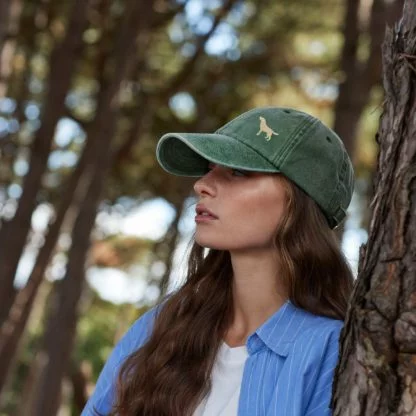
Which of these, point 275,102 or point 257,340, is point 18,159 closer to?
point 275,102

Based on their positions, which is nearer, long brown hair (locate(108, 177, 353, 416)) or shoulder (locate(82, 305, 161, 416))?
long brown hair (locate(108, 177, 353, 416))

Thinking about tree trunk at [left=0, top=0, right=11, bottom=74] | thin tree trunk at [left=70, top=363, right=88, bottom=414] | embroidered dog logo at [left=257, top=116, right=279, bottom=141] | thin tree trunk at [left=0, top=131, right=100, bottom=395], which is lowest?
thin tree trunk at [left=70, top=363, right=88, bottom=414]

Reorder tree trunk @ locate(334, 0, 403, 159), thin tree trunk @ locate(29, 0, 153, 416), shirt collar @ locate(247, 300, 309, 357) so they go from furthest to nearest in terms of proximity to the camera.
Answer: thin tree trunk @ locate(29, 0, 153, 416) → tree trunk @ locate(334, 0, 403, 159) → shirt collar @ locate(247, 300, 309, 357)

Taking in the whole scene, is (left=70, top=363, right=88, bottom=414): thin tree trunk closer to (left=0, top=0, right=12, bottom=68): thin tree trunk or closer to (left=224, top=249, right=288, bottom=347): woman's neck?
(left=0, top=0, right=12, bottom=68): thin tree trunk

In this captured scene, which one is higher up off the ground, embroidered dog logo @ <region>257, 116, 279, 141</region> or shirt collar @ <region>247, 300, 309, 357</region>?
embroidered dog logo @ <region>257, 116, 279, 141</region>

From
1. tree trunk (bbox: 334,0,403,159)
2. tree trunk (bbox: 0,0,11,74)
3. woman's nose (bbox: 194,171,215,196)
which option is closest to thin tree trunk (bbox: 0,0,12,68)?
tree trunk (bbox: 0,0,11,74)

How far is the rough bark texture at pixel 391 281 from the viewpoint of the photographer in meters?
1.84

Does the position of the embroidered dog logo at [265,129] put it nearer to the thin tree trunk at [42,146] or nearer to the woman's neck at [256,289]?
the woman's neck at [256,289]

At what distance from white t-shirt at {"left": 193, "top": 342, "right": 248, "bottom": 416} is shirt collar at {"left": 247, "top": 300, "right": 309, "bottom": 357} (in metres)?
0.07

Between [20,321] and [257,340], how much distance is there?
35.8 feet

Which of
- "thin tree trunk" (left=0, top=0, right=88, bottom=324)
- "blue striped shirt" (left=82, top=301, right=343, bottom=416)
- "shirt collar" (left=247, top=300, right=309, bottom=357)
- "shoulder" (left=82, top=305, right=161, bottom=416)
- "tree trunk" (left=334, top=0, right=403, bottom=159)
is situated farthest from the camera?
"thin tree trunk" (left=0, top=0, right=88, bottom=324)

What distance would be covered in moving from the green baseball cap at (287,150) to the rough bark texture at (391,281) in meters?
0.58

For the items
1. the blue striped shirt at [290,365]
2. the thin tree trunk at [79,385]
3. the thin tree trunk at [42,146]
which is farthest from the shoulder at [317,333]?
the thin tree trunk at [79,385]

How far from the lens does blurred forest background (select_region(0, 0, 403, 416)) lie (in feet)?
37.8
